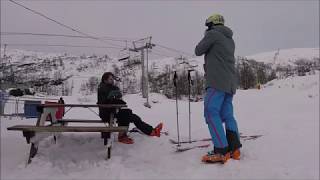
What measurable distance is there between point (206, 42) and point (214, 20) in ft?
1.04

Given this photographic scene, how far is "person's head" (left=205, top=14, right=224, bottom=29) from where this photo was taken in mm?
5059

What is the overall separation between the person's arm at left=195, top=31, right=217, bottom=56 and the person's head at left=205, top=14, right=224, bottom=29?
0.15 m

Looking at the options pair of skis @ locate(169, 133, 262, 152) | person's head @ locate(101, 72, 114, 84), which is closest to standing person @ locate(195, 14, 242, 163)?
pair of skis @ locate(169, 133, 262, 152)

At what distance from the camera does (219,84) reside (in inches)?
193

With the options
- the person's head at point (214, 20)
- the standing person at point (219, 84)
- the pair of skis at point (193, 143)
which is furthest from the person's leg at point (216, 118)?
the person's head at point (214, 20)

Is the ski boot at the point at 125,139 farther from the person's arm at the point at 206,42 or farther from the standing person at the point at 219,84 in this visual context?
the person's arm at the point at 206,42

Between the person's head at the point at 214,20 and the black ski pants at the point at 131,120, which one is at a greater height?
the person's head at the point at 214,20

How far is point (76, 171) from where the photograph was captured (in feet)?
15.6

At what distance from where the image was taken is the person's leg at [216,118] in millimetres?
4777

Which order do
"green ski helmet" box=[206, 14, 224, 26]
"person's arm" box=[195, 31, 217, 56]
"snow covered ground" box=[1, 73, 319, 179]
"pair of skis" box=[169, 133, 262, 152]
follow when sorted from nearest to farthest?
"snow covered ground" box=[1, 73, 319, 179] < "person's arm" box=[195, 31, 217, 56] < "green ski helmet" box=[206, 14, 224, 26] < "pair of skis" box=[169, 133, 262, 152]

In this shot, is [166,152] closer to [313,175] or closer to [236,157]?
[236,157]

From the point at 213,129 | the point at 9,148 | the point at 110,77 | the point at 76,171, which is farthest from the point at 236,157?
the point at 9,148

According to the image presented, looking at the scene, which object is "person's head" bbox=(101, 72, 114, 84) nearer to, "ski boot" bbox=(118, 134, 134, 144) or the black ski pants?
the black ski pants

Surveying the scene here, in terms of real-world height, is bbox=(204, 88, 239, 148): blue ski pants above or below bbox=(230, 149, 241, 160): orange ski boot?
above
